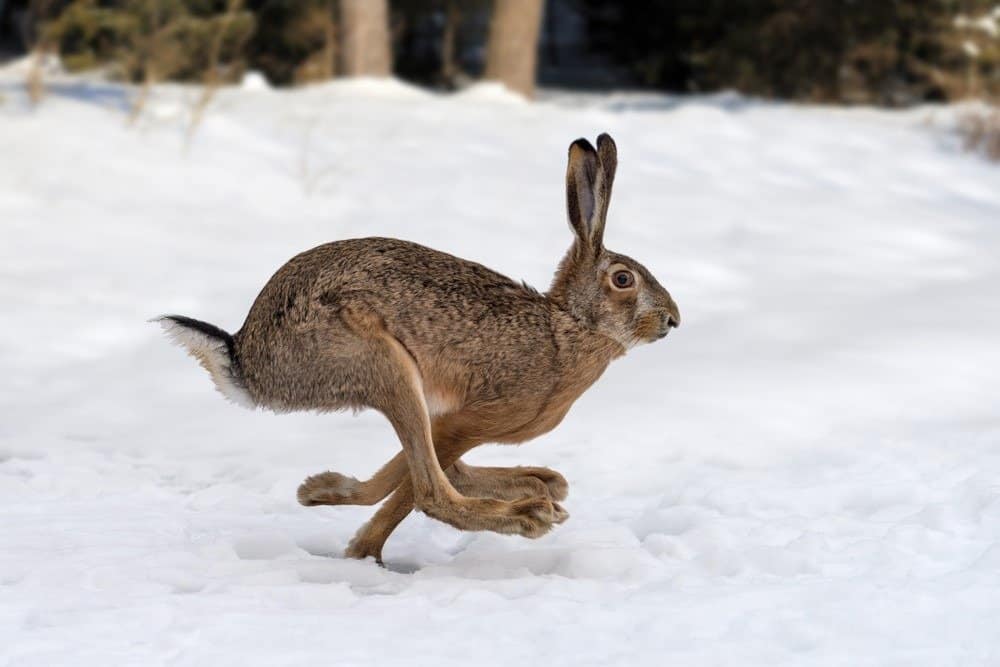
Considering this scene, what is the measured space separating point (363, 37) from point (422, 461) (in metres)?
14.2

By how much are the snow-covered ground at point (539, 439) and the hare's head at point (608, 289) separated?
75 cm

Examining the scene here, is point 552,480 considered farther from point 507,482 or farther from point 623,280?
point 623,280

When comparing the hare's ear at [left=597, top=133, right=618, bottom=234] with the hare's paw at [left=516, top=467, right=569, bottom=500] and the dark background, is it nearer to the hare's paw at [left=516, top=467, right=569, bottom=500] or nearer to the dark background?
the hare's paw at [left=516, top=467, right=569, bottom=500]

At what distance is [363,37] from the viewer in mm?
17922

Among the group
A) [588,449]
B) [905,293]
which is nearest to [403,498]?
[588,449]

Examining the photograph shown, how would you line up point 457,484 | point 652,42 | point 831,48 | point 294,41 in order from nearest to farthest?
point 457,484, point 294,41, point 831,48, point 652,42

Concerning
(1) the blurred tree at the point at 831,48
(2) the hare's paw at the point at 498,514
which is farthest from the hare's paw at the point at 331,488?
(1) the blurred tree at the point at 831,48

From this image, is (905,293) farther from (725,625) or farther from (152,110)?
(152,110)

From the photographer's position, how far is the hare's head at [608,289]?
4508 mm

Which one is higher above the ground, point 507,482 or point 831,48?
point 507,482

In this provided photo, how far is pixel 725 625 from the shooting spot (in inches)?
156

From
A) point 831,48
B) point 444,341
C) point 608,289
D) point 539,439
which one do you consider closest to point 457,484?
point 444,341

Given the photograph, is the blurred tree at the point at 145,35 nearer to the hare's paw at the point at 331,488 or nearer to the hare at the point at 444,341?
the hare's paw at the point at 331,488

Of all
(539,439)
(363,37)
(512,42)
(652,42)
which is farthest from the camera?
(652,42)
